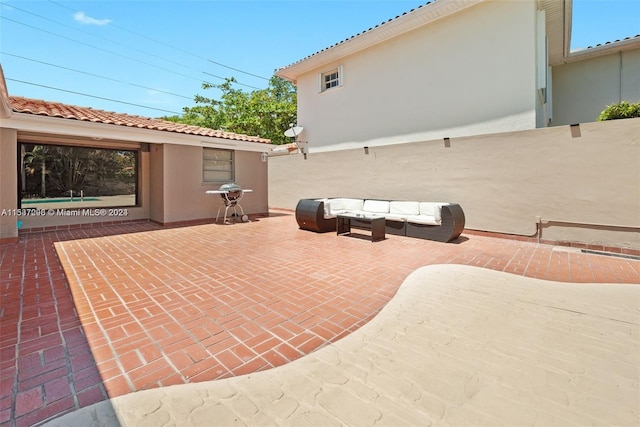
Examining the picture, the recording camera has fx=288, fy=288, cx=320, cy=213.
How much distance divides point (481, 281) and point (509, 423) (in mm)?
2757

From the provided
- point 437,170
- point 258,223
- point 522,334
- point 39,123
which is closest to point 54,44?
point 39,123

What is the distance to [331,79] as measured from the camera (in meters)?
12.6

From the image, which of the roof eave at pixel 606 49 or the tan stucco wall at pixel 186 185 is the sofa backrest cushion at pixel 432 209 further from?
the roof eave at pixel 606 49

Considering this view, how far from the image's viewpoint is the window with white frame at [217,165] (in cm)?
1009

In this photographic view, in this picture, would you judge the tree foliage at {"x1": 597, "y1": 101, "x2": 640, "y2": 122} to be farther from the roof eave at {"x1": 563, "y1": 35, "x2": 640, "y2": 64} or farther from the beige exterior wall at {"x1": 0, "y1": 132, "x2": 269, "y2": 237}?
the beige exterior wall at {"x1": 0, "y1": 132, "x2": 269, "y2": 237}

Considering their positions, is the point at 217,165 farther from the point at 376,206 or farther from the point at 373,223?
the point at 373,223

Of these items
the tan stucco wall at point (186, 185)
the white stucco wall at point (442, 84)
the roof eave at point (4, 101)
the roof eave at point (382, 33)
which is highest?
the roof eave at point (382, 33)

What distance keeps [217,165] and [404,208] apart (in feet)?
22.0

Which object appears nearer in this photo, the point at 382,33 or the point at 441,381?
the point at 441,381

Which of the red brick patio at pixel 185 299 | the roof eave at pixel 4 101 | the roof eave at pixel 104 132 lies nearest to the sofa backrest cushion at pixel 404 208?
the red brick patio at pixel 185 299

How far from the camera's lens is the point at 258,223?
9789mm

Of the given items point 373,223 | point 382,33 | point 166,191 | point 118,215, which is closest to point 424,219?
point 373,223

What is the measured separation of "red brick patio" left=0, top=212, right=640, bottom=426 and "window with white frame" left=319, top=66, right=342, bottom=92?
26.6ft

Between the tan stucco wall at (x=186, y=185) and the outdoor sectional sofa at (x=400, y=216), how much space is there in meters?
3.72
